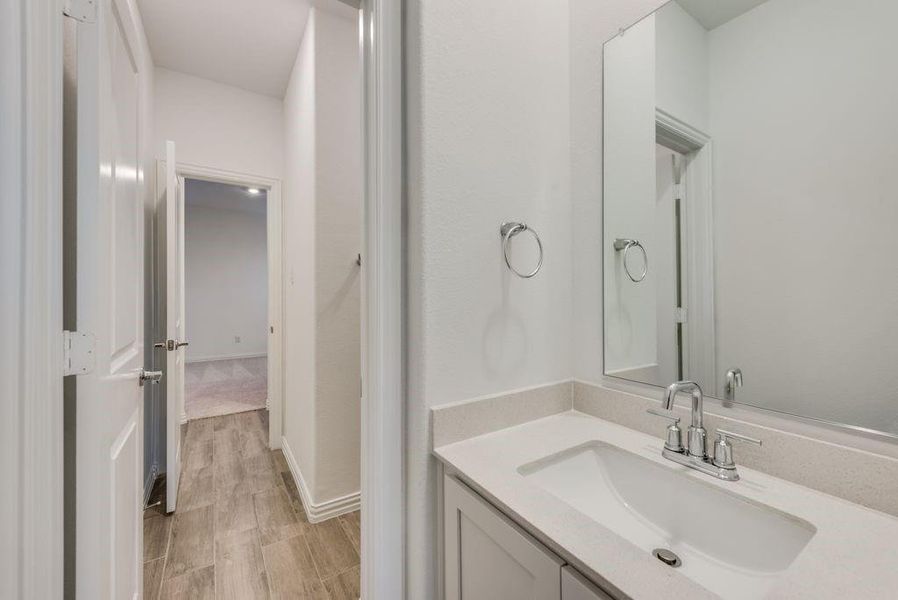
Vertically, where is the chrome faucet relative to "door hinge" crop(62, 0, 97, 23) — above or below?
below

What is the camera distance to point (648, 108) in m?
1.14

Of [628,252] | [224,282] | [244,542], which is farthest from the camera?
[224,282]

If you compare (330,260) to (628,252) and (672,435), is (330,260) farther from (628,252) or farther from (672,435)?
(672,435)

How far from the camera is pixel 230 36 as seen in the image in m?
2.26

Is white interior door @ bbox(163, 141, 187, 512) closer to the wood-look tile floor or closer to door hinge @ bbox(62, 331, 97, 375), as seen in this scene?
the wood-look tile floor

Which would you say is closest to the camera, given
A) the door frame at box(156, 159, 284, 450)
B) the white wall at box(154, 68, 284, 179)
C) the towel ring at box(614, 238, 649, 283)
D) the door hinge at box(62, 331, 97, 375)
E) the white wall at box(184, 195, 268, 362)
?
the door hinge at box(62, 331, 97, 375)

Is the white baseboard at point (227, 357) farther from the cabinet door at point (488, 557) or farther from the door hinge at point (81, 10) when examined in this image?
the cabinet door at point (488, 557)

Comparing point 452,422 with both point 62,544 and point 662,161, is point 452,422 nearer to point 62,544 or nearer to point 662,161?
point 62,544

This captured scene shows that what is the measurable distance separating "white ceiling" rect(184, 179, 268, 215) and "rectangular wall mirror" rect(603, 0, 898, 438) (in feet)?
16.5

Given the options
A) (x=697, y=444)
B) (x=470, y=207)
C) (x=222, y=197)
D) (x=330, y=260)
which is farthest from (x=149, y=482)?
(x=222, y=197)

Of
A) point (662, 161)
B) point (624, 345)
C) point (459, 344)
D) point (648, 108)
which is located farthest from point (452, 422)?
point (648, 108)

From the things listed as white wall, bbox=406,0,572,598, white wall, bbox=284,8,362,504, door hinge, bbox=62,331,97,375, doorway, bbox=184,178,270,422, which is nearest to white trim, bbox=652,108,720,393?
white wall, bbox=406,0,572,598

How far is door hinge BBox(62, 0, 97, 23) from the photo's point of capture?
77cm

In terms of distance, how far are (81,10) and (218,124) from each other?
225 cm
